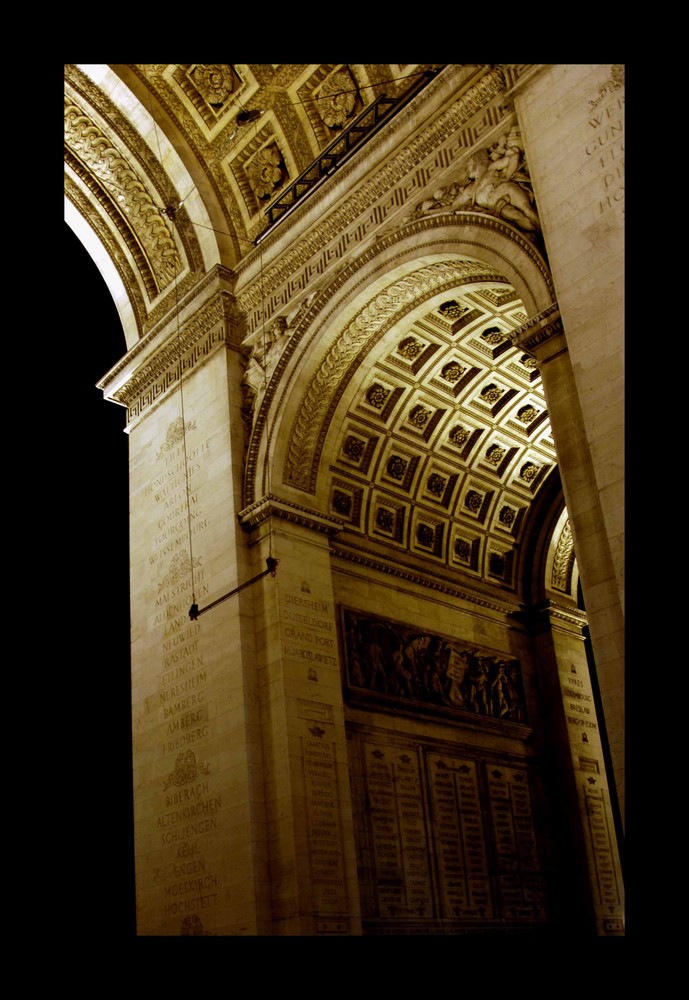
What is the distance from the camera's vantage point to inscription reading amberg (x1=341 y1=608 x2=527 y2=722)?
1589cm

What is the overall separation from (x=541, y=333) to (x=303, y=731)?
647 cm

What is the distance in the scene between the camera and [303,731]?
45.1 ft

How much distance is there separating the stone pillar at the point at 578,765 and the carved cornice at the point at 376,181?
8535 mm

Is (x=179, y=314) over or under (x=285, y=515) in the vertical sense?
over

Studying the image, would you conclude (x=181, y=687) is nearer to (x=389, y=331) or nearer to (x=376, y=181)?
(x=389, y=331)

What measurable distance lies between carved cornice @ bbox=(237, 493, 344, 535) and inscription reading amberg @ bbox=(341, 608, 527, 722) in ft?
4.89

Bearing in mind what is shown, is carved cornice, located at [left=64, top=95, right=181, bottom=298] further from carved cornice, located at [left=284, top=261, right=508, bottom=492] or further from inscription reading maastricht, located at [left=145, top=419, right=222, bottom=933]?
carved cornice, located at [left=284, top=261, right=508, bottom=492]

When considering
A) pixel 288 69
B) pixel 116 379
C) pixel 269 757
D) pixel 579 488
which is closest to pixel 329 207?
pixel 288 69

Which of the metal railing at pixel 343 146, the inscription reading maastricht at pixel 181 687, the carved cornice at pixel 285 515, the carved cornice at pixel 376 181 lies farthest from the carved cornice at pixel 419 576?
the metal railing at pixel 343 146

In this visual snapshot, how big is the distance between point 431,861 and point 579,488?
25.4ft

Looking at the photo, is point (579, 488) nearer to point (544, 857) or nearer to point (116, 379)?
point (544, 857)

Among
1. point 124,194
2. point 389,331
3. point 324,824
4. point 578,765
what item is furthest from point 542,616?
point 124,194

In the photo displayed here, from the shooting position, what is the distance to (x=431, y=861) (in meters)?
15.4

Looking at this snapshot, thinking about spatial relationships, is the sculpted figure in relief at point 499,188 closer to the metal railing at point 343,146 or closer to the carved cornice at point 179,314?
the metal railing at point 343,146
